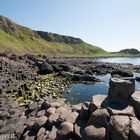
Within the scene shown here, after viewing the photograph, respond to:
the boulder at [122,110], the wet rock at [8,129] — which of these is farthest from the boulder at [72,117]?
the wet rock at [8,129]

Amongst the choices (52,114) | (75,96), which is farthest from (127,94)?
(75,96)

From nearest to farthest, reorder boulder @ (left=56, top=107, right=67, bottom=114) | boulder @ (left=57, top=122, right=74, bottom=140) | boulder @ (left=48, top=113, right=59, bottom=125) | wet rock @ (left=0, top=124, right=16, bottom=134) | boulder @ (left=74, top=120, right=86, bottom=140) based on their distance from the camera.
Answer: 1. boulder @ (left=74, top=120, right=86, bottom=140)
2. boulder @ (left=57, top=122, right=74, bottom=140)
3. boulder @ (left=48, top=113, right=59, bottom=125)
4. wet rock @ (left=0, top=124, right=16, bottom=134)
5. boulder @ (left=56, top=107, right=67, bottom=114)

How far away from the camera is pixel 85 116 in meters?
15.2

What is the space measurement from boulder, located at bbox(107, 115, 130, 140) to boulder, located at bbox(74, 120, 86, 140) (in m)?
2.12

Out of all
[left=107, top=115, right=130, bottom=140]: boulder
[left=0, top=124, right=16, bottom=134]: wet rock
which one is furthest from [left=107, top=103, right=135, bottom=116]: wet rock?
[left=0, top=124, right=16, bottom=134]: wet rock

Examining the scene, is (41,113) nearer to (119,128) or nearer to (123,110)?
(123,110)

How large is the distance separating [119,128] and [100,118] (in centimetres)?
164

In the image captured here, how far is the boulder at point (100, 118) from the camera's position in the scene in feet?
42.7

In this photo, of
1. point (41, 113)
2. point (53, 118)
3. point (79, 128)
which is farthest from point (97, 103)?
point (41, 113)

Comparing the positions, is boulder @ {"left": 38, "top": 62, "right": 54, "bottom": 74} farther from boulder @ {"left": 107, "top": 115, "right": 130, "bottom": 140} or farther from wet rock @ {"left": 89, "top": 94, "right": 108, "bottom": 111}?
boulder @ {"left": 107, "top": 115, "right": 130, "bottom": 140}

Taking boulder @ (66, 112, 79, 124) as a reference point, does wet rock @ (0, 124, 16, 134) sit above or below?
below

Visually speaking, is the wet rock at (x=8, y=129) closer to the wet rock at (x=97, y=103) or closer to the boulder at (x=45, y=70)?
the wet rock at (x=97, y=103)

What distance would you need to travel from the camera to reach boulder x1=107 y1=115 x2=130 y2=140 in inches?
453

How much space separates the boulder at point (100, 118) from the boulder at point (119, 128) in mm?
536
